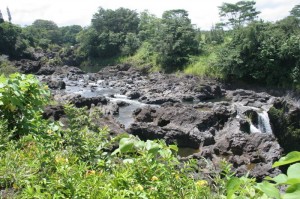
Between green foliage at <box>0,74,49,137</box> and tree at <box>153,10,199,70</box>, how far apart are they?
30.5m

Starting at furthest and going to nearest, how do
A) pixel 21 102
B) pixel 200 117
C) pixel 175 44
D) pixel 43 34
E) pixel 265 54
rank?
pixel 43 34 → pixel 175 44 → pixel 265 54 → pixel 200 117 → pixel 21 102

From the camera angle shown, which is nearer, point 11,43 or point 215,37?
point 215,37

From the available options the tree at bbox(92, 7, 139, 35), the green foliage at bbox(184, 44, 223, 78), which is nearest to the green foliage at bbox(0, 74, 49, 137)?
the green foliage at bbox(184, 44, 223, 78)

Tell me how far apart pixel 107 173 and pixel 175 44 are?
32.5 m

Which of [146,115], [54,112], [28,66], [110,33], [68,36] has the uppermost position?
[68,36]

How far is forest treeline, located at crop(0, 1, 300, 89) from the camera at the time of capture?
25.6 meters

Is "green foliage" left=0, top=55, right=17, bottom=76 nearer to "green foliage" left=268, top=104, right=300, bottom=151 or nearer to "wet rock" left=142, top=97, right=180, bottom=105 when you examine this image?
"wet rock" left=142, top=97, right=180, bottom=105

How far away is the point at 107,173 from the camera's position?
7.06 ft

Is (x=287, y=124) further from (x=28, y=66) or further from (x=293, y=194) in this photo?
(x=28, y=66)

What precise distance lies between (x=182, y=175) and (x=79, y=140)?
1.19 metres

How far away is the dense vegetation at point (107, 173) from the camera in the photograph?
1.52 meters

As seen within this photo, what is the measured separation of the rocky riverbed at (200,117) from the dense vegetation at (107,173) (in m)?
5.12

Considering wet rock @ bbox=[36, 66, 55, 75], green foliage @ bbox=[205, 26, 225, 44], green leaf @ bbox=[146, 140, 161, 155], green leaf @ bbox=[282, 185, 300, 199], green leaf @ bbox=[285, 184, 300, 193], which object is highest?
green foliage @ bbox=[205, 26, 225, 44]

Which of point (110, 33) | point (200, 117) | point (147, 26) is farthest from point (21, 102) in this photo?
point (110, 33)
